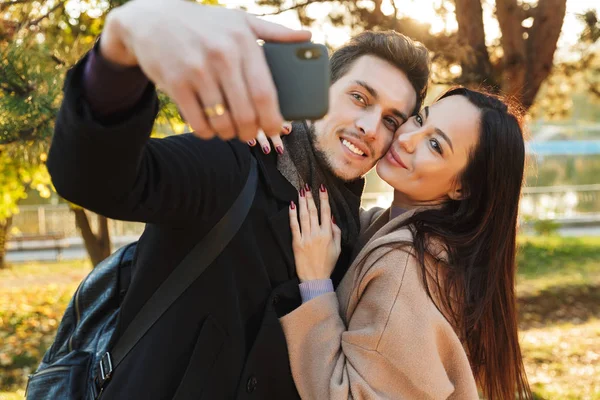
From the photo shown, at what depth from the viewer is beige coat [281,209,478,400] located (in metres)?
1.68

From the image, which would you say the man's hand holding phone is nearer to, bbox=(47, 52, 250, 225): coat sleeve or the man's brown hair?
bbox=(47, 52, 250, 225): coat sleeve

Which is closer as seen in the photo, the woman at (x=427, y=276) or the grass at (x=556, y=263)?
the woman at (x=427, y=276)

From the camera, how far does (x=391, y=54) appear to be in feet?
7.43

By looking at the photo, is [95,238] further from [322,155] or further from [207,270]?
[207,270]

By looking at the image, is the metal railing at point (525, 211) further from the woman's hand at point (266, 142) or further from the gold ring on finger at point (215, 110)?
the gold ring on finger at point (215, 110)

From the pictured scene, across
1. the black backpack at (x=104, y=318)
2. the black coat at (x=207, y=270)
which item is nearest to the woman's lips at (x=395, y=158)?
the black coat at (x=207, y=270)

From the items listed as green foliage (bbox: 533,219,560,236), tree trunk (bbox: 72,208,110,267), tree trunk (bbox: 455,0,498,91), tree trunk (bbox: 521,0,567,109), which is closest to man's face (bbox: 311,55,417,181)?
tree trunk (bbox: 455,0,498,91)

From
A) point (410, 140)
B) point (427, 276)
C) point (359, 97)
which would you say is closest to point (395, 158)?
point (410, 140)

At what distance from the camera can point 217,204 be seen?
1.37m

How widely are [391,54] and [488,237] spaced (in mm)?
756

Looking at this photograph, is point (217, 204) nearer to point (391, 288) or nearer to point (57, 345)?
point (391, 288)

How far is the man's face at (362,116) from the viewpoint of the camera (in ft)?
6.68

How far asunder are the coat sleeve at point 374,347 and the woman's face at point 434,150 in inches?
16.5

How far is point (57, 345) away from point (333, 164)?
1008mm
